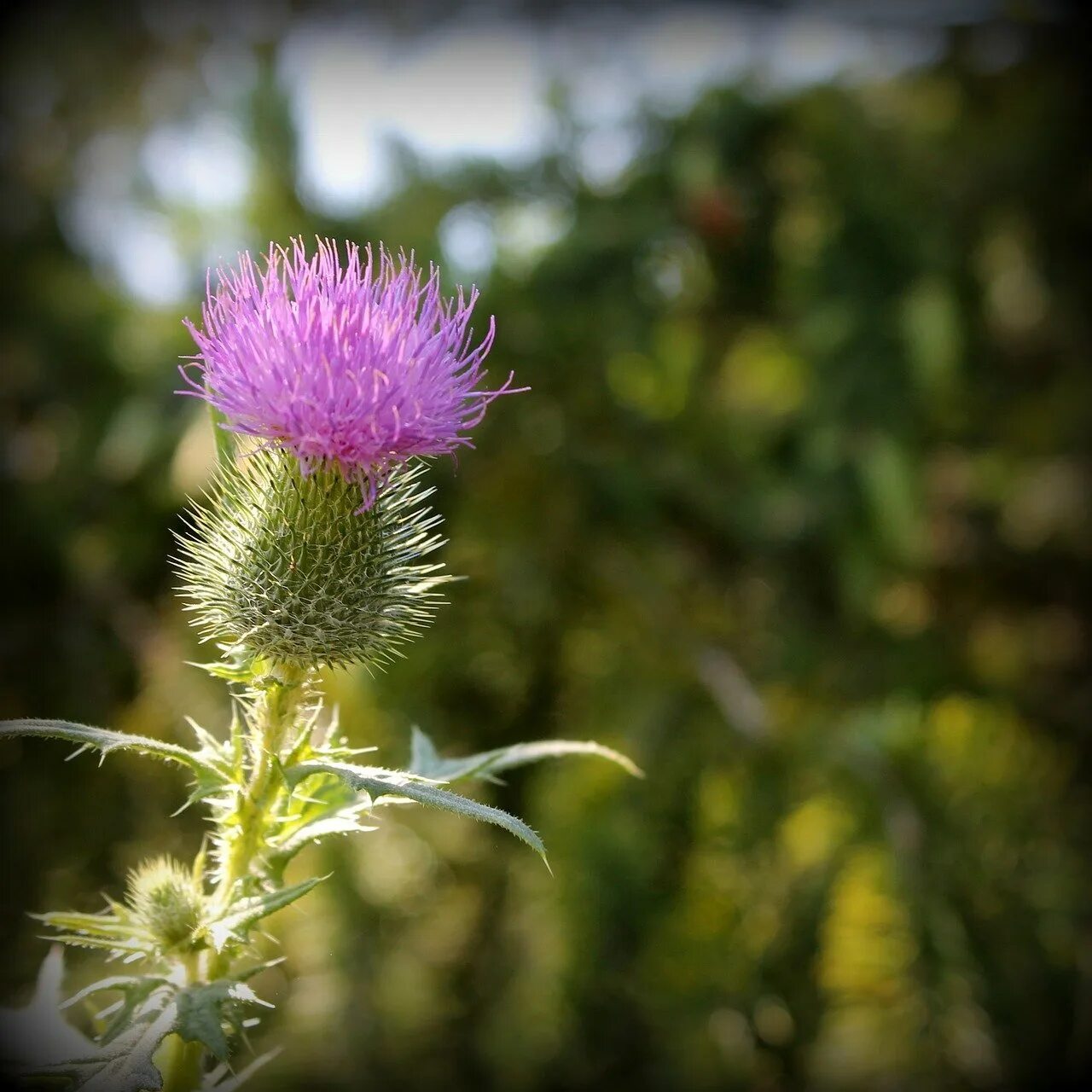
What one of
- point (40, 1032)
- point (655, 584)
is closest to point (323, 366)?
point (40, 1032)

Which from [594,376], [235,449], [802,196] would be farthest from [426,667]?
[802,196]

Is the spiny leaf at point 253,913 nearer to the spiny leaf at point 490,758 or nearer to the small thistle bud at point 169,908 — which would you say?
the small thistle bud at point 169,908

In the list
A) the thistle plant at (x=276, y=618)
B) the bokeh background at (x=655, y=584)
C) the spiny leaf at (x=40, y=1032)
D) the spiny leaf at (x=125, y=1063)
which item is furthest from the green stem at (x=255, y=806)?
the bokeh background at (x=655, y=584)

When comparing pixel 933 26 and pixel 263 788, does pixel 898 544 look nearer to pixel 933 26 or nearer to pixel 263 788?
pixel 933 26

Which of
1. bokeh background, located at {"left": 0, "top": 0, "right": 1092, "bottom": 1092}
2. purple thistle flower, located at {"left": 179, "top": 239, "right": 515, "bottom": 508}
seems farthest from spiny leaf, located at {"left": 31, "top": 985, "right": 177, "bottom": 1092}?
bokeh background, located at {"left": 0, "top": 0, "right": 1092, "bottom": 1092}

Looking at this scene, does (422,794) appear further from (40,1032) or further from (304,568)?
(40,1032)

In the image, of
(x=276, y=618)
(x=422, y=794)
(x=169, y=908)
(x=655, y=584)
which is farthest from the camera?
(x=655, y=584)
